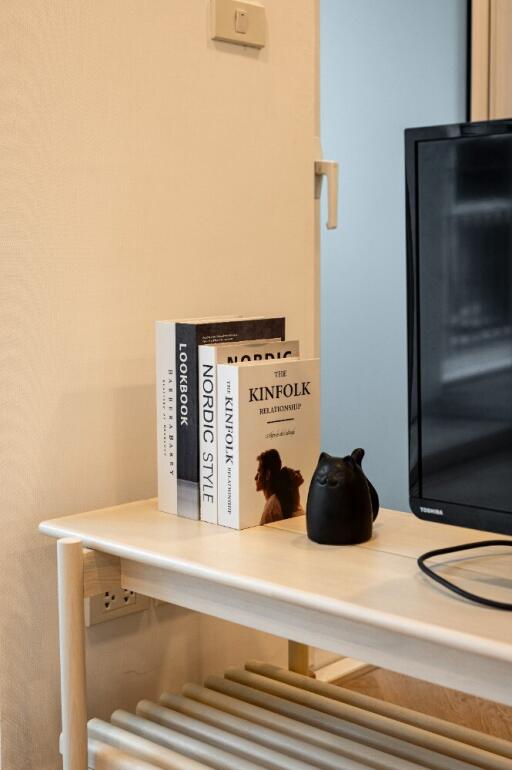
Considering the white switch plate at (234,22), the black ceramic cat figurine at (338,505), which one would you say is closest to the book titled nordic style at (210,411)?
the black ceramic cat figurine at (338,505)

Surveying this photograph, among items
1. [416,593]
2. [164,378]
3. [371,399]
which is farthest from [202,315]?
[371,399]

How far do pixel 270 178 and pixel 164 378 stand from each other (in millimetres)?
492

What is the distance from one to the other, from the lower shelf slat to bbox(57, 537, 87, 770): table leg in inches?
1.8

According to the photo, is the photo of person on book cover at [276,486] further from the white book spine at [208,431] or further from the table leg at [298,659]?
the table leg at [298,659]

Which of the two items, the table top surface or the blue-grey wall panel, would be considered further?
the blue-grey wall panel

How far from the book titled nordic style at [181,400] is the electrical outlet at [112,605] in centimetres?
20

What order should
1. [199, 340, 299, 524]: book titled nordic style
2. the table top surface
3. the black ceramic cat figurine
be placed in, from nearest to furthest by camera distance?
the table top surface → the black ceramic cat figurine → [199, 340, 299, 524]: book titled nordic style

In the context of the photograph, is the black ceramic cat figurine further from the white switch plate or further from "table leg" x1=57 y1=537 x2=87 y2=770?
the white switch plate

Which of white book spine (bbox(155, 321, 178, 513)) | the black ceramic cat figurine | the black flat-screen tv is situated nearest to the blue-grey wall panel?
white book spine (bbox(155, 321, 178, 513))

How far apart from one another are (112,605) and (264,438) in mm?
402

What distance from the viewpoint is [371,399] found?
3.09 metres

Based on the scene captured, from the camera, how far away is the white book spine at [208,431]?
137 centimetres

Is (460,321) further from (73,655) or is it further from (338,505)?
(73,655)

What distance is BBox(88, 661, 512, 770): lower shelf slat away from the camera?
51.1 inches
